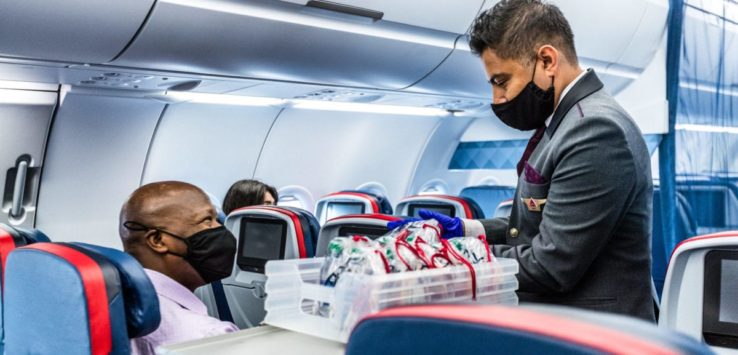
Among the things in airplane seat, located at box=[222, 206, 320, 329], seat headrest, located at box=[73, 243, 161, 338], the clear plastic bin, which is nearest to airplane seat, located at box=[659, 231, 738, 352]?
the clear plastic bin

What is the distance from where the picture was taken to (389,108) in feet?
25.8

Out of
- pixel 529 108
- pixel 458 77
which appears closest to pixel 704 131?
pixel 458 77

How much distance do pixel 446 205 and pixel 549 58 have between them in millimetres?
3965

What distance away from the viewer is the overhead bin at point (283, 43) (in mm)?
4027

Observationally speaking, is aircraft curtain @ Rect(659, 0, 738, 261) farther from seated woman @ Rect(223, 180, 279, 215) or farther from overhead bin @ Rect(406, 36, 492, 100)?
seated woman @ Rect(223, 180, 279, 215)

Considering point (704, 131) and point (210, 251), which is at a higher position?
point (704, 131)

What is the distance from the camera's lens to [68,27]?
3.62 meters

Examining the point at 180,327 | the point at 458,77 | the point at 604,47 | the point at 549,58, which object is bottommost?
the point at 180,327

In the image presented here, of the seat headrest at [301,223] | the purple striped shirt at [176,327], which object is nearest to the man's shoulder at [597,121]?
the purple striped shirt at [176,327]

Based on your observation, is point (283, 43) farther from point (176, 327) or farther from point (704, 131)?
point (704, 131)

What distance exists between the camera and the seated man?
248cm

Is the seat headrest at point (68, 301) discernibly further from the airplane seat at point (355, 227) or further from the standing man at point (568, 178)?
the airplane seat at point (355, 227)

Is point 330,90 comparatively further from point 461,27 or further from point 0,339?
Result: point 0,339

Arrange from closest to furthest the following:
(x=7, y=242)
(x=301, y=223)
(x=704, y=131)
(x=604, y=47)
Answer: (x=7, y=242) < (x=301, y=223) < (x=704, y=131) < (x=604, y=47)
